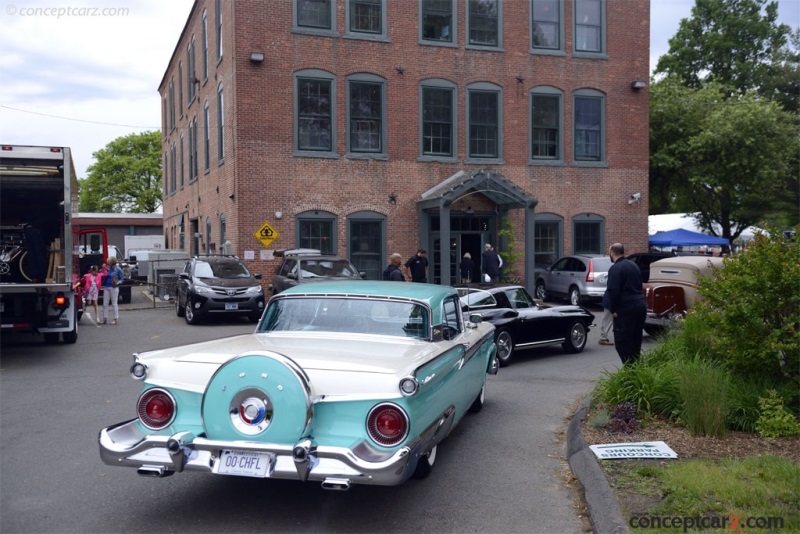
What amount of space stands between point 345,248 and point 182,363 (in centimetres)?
1765

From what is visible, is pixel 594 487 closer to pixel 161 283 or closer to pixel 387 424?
pixel 387 424

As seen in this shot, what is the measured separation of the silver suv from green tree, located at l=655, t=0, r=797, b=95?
1148 inches

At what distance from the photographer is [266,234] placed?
21.4 meters

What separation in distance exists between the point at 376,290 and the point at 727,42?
47.4 metres

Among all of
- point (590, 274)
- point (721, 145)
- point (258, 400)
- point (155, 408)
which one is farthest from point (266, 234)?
point (721, 145)

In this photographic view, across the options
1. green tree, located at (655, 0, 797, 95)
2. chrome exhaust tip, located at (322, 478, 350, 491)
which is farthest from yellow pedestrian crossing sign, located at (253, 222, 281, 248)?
green tree, located at (655, 0, 797, 95)

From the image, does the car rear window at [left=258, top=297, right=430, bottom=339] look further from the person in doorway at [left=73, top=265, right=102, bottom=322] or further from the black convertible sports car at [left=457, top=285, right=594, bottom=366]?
the person in doorway at [left=73, top=265, right=102, bottom=322]

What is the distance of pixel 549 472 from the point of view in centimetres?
648

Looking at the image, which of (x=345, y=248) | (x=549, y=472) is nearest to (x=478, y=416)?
(x=549, y=472)

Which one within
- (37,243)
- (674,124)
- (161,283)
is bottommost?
(161,283)

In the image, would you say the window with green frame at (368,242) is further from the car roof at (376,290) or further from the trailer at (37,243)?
the car roof at (376,290)

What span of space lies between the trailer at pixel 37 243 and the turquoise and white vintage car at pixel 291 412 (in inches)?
295

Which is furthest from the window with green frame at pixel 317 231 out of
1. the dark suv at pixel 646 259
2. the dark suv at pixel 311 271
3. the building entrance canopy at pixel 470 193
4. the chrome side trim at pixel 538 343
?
the chrome side trim at pixel 538 343

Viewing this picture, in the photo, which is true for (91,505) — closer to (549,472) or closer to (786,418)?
(549,472)
